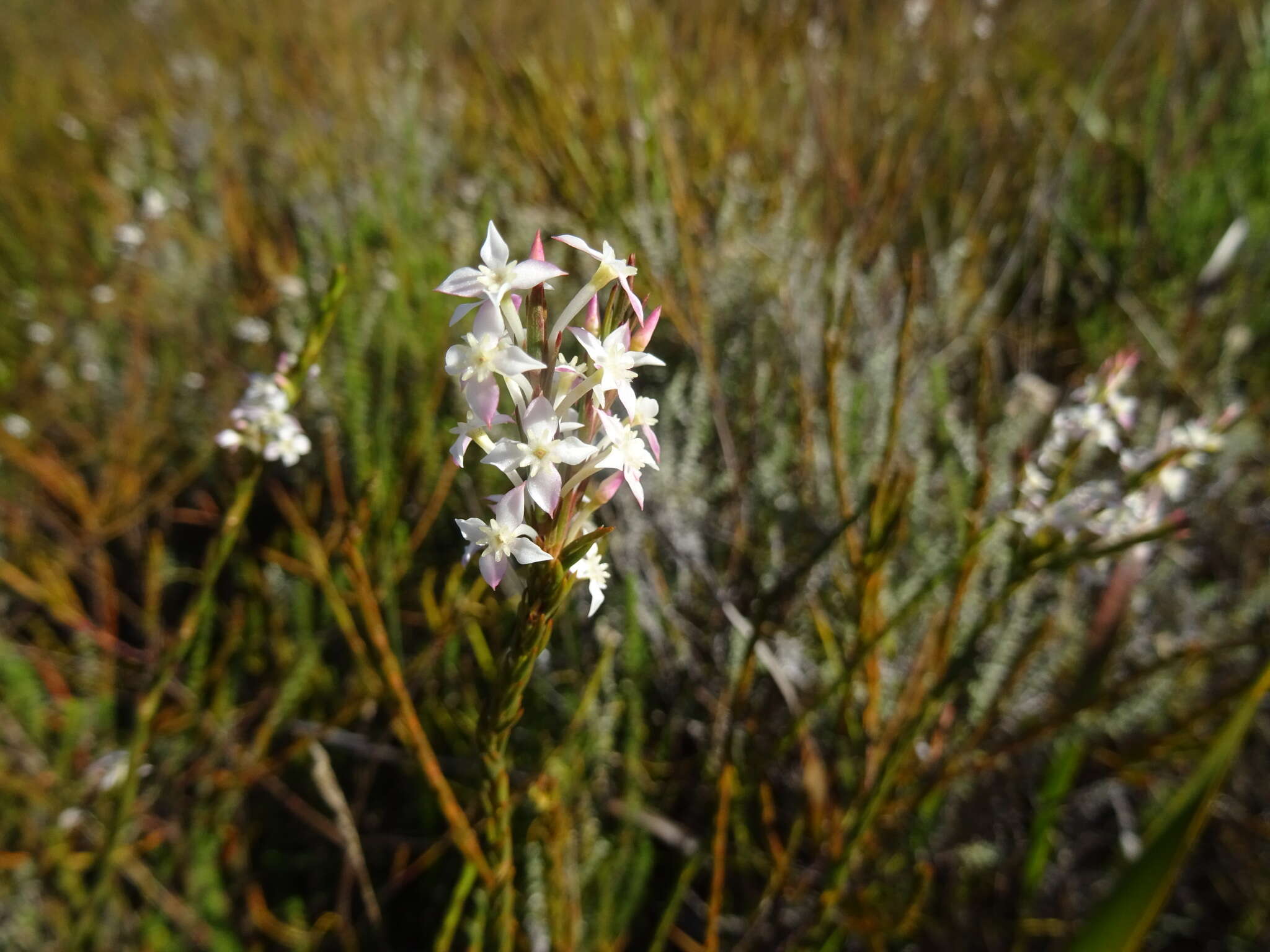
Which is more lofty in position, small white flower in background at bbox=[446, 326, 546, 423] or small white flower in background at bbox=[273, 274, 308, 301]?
small white flower in background at bbox=[273, 274, 308, 301]

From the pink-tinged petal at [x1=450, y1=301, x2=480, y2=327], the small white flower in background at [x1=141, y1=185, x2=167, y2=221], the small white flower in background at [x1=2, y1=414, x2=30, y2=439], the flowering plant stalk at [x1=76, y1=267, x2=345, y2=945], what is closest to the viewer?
the pink-tinged petal at [x1=450, y1=301, x2=480, y2=327]

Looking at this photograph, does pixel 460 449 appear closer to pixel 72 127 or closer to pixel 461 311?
pixel 461 311

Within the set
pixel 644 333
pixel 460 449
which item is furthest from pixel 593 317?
pixel 460 449

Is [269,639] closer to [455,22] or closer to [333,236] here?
[333,236]

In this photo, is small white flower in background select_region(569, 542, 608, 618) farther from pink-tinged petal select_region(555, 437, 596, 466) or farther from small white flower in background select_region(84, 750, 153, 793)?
small white flower in background select_region(84, 750, 153, 793)

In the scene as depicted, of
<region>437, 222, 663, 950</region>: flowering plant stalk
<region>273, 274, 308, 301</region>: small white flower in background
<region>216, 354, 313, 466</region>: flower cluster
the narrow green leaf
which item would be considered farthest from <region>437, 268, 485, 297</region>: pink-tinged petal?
<region>273, 274, 308, 301</region>: small white flower in background

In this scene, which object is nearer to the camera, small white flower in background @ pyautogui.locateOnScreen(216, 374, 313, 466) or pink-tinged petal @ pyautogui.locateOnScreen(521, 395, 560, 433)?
pink-tinged petal @ pyautogui.locateOnScreen(521, 395, 560, 433)

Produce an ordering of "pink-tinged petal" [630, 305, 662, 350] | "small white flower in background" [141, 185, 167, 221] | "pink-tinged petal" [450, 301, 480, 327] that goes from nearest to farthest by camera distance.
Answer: "pink-tinged petal" [450, 301, 480, 327] < "pink-tinged petal" [630, 305, 662, 350] < "small white flower in background" [141, 185, 167, 221]
